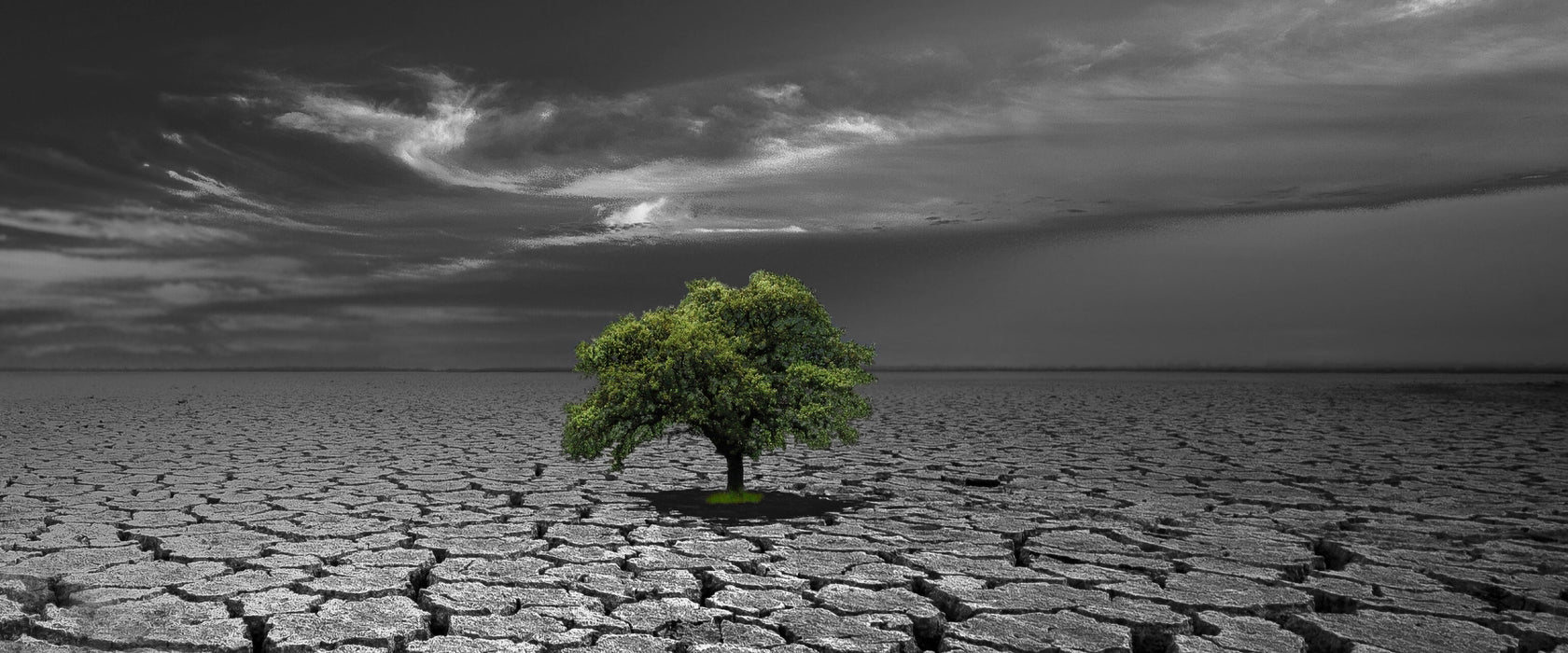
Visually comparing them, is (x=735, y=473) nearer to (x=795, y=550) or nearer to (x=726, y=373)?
(x=726, y=373)

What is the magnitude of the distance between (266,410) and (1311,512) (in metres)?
15.8

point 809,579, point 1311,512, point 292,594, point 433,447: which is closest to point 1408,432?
point 1311,512

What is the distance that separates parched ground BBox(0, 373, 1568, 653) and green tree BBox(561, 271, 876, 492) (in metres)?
0.50

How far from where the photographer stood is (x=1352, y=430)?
11.8 metres

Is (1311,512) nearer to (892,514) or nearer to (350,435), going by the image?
(892,514)

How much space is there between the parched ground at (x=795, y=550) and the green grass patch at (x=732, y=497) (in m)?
0.17

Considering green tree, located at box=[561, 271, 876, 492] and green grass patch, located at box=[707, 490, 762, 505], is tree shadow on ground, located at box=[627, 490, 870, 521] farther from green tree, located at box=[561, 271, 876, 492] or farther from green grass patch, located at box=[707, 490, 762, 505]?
green tree, located at box=[561, 271, 876, 492]

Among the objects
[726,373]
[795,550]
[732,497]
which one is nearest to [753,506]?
[732,497]

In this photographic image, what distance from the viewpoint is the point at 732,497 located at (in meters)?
5.80

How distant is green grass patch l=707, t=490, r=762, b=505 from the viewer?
580 cm

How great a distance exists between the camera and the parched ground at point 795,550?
326cm

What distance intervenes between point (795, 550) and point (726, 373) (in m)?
1.20

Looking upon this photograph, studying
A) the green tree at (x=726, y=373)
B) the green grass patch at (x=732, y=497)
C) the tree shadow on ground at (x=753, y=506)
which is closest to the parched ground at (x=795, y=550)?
the tree shadow on ground at (x=753, y=506)

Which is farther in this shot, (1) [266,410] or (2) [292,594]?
(1) [266,410]
